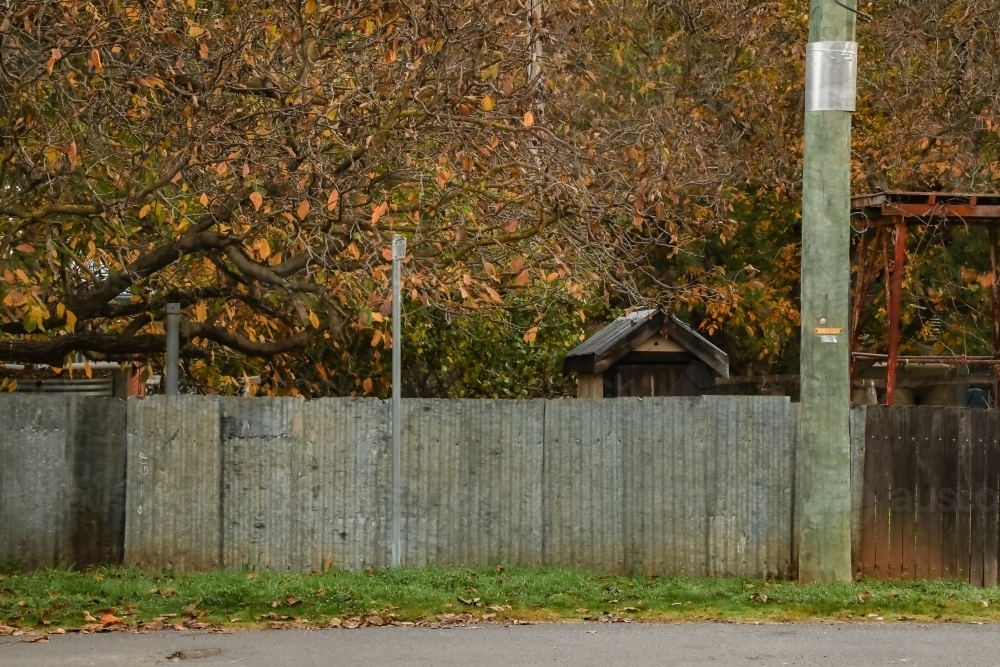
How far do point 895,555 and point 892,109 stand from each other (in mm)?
10239

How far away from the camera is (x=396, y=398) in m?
11.3

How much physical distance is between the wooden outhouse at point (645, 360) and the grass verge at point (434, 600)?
11.8ft

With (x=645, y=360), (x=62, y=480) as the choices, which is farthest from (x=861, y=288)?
(x=62, y=480)

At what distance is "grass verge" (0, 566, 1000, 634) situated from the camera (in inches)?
384

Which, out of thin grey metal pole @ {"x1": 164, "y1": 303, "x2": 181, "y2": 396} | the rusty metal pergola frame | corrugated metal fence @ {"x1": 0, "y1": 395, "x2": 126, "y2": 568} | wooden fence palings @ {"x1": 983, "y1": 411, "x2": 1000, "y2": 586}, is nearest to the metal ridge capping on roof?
the rusty metal pergola frame

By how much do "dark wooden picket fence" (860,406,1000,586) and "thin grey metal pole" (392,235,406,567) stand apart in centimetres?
386

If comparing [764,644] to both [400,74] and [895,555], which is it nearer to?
[895,555]

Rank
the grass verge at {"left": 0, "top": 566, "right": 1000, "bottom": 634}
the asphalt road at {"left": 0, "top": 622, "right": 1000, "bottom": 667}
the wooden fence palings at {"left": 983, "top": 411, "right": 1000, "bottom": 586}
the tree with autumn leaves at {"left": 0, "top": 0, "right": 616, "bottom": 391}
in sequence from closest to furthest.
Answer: the asphalt road at {"left": 0, "top": 622, "right": 1000, "bottom": 667} < the grass verge at {"left": 0, "top": 566, "right": 1000, "bottom": 634} < the wooden fence palings at {"left": 983, "top": 411, "right": 1000, "bottom": 586} < the tree with autumn leaves at {"left": 0, "top": 0, "right": 616, "bottom": 391}

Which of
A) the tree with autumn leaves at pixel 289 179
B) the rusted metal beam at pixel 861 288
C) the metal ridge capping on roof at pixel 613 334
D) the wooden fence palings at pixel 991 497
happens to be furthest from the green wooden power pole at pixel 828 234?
the rusted metal beam at pixel 861 288

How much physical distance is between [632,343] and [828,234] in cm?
399

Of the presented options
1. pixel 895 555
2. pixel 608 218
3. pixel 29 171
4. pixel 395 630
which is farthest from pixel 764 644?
pixel 29 171

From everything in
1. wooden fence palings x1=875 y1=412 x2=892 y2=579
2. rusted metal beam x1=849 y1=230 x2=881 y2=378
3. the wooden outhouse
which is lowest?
wooden fence palings x1=875 y1=412 x2=892 y2=579

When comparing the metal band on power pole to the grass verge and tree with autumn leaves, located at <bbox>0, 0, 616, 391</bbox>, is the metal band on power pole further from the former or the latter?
the grass verge

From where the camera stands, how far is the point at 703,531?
1186cm
